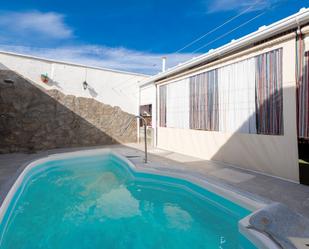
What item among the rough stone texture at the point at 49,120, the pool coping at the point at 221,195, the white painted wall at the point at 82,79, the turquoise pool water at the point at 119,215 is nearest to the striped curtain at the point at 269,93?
the pool coping at the point at 221,195

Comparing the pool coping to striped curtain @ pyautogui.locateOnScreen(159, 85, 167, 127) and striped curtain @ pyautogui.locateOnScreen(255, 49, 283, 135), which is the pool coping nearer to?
striped curtain @ pyautogui.locateOnScreen(255, 49, 283, 135)

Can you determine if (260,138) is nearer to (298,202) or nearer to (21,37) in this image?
(298,202)

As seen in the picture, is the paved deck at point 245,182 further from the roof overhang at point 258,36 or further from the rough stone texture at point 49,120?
the roof overhang at point 258,36

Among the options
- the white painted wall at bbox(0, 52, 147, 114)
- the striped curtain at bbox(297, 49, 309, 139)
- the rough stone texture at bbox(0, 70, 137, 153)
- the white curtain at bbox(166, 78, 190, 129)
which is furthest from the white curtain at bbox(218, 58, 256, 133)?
the rough stone texture at bbox(0, 70, 137, 153)

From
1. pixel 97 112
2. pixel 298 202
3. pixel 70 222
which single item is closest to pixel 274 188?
pixel 298 202

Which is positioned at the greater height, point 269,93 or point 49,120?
point 269,93


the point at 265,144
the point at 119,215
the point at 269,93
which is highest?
the point at 269,93

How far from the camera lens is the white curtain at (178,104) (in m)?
7.17

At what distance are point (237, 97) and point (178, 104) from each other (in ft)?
8.99

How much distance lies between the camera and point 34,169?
530 cm

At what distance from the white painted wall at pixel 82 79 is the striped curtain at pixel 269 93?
679cm

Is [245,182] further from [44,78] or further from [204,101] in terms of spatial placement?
[44,78]

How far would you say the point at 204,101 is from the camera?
20.6ft

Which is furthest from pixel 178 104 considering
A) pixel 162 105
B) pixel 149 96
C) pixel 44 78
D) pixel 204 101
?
pixel 44 78
